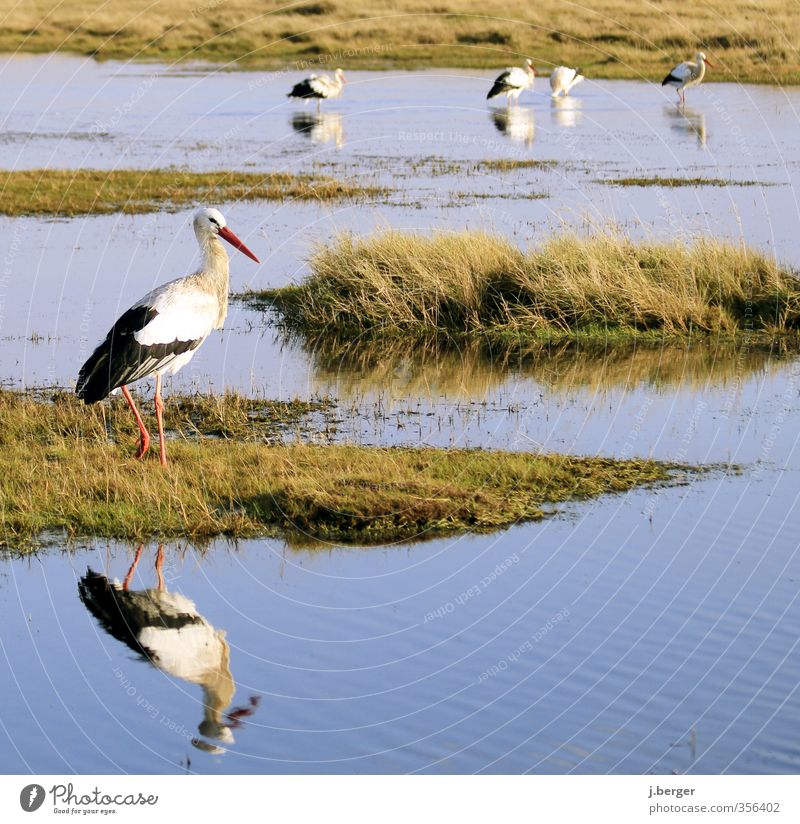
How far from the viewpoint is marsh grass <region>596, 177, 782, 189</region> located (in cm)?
2984

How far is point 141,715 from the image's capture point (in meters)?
8.39

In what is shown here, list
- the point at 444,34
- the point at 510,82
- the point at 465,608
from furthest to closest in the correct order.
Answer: the point at 444,34 → the point at 510,82 → the point at 465,608

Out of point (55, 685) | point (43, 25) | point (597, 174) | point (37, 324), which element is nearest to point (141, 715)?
point (55, 685)

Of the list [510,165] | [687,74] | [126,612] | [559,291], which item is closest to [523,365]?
[559,291]

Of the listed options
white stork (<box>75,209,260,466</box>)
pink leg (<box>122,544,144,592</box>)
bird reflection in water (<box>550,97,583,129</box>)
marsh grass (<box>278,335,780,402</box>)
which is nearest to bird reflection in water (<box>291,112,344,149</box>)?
bird reflection in water (<box>550,97,583,129</box>)

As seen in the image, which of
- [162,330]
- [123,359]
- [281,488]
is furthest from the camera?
[162,330]

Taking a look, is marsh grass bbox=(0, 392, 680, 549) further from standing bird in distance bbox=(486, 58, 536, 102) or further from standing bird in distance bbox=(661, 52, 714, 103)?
standing bird in distance bbox=(661, 52, 714, 103)

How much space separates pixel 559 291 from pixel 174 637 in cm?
986

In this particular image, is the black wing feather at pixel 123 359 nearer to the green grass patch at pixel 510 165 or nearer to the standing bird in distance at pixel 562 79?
the green grass patch at pixel 510 165

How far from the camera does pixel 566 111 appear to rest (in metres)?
45.3

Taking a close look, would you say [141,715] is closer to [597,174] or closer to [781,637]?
[781,637]

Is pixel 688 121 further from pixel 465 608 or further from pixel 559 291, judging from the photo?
pixel 465 608

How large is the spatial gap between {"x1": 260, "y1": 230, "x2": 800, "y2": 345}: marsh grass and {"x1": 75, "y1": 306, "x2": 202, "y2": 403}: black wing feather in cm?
576

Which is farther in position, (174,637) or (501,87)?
(501,87)
